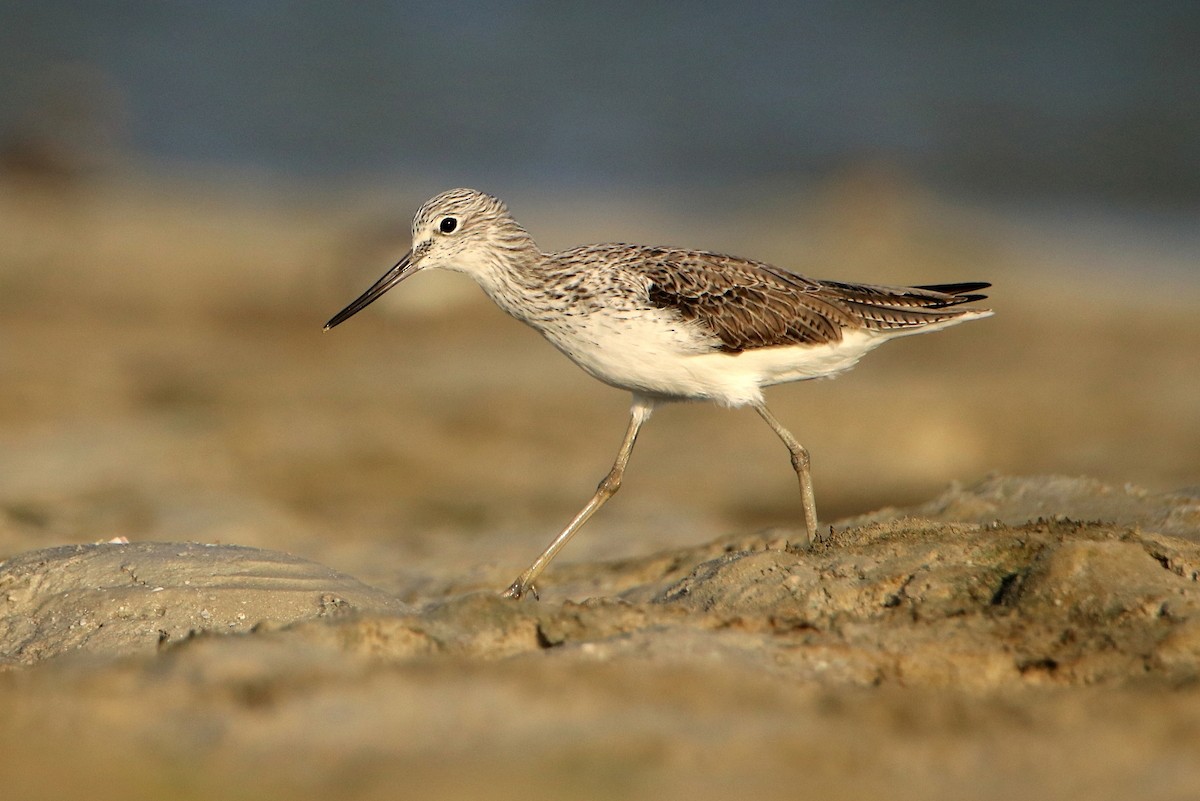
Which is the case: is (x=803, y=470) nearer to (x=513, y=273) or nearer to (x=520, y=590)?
(x=520, y=590)

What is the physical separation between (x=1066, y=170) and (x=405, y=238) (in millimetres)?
13600

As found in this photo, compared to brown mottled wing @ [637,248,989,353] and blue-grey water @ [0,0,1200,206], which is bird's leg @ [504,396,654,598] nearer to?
brown mottled wing @ [637,248,989,353]

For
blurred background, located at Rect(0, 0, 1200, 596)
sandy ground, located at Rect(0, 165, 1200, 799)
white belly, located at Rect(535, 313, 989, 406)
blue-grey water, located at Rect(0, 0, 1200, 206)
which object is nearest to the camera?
sandy ground, located at Rect(0, 165, 1200, 799)

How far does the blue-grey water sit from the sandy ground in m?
3.57

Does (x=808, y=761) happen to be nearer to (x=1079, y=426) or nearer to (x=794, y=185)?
(x=1079, y=426)

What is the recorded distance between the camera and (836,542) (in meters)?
6.09

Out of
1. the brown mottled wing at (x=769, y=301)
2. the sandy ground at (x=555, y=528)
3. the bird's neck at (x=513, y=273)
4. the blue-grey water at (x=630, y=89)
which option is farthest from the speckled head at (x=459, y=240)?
the blue-grey water at (x=630, y=89)

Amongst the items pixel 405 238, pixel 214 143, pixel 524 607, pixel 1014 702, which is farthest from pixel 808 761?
pixel 214 143

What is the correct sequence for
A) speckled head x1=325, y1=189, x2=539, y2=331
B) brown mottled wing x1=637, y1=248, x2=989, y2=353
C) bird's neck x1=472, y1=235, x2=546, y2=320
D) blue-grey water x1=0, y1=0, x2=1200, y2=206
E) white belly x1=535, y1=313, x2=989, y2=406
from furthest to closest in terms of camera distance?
blue-grey water x1=0, y1=0, x2=1200, y2=206 → speckled head x1=325, y1=189, x2=539, y2=331 → bird's neck x1=472, y1=235, x2=546, y2=320 → brown mottled wing x1=637, y1=248, x2=989, y2=353 → white belly x1=535, y1=313, x2=989, y2=406

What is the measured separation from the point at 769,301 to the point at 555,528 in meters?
2.84

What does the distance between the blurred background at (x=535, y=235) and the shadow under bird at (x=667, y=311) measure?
1724 mm

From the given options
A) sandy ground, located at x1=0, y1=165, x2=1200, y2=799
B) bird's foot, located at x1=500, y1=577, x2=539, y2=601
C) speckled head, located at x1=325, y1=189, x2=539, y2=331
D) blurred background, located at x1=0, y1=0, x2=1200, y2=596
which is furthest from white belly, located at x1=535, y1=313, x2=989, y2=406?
blurred background, located at x1=0, y1=0, x2=1200, y2=596

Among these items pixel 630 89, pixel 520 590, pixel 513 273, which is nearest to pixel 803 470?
pixel 520 590

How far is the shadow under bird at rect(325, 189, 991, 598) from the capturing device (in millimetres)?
6898
